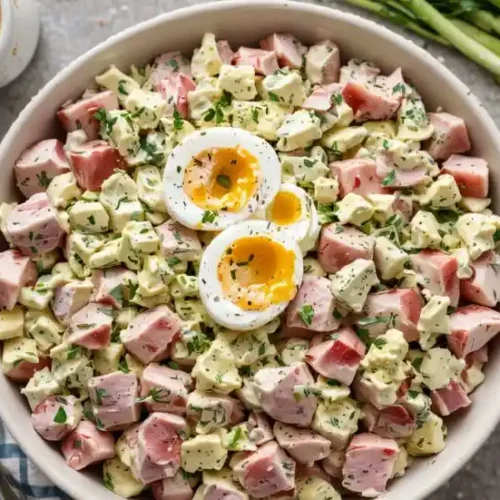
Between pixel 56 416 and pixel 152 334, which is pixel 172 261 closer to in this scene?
pixel 152 334

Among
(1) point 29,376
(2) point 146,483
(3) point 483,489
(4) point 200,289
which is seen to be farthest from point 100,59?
(3) point 483,489

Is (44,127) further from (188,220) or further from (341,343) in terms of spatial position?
(341,343)

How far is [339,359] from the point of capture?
5.38ft

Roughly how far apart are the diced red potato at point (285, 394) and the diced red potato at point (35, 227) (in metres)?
0.43

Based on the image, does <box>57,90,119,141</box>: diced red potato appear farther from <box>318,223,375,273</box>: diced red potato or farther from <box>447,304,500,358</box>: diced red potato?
<box>447,304,500,358</box>: diced red potato

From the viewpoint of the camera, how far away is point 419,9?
1.98 meters

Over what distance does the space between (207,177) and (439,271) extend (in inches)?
17.0

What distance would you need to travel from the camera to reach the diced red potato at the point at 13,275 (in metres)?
1.68

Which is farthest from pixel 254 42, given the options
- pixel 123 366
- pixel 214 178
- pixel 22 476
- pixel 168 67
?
pixel 22 476

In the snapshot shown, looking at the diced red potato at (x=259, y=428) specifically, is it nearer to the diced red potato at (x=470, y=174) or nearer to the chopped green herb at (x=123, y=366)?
the chopped green herb at (x=123, y=366)

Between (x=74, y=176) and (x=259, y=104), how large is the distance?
356 mm

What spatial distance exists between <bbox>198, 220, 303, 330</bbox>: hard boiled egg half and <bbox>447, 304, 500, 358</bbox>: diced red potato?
0.29 meters

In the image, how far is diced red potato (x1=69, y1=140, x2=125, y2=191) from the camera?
5.65ft

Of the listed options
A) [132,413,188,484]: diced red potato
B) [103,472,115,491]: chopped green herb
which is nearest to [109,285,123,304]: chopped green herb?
[132,413,188,484]: diced red potato
